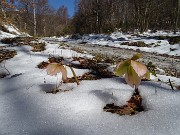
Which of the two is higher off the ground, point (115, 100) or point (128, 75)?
point (128, 75)

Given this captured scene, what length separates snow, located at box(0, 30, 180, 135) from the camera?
1329 millimetres

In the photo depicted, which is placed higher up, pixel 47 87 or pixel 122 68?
pixel 122 68

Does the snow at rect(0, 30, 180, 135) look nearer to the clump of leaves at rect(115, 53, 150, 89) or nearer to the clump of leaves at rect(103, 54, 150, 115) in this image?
the clump of leaves at rect(103, 54, 150, 115)

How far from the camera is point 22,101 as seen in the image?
182cm

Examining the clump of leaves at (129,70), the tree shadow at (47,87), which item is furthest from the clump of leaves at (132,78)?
the tree shadow at (47,87)

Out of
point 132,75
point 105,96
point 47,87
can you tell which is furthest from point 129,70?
point 47,87

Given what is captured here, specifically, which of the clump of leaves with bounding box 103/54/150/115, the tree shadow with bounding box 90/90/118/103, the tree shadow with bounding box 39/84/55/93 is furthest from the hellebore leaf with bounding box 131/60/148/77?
the tree shadow with bounding box 39/84/55/93

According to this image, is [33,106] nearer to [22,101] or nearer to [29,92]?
[22,101]

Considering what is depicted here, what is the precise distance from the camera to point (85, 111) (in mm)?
1561

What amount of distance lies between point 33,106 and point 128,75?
2.54ft

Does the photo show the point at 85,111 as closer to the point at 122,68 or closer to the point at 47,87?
the point at 122,68

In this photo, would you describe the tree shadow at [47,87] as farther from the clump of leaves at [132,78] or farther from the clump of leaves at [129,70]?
the clump of leaves at [129,70]

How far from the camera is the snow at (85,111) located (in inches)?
52.3

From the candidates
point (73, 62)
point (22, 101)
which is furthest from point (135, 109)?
point (73, 62)
